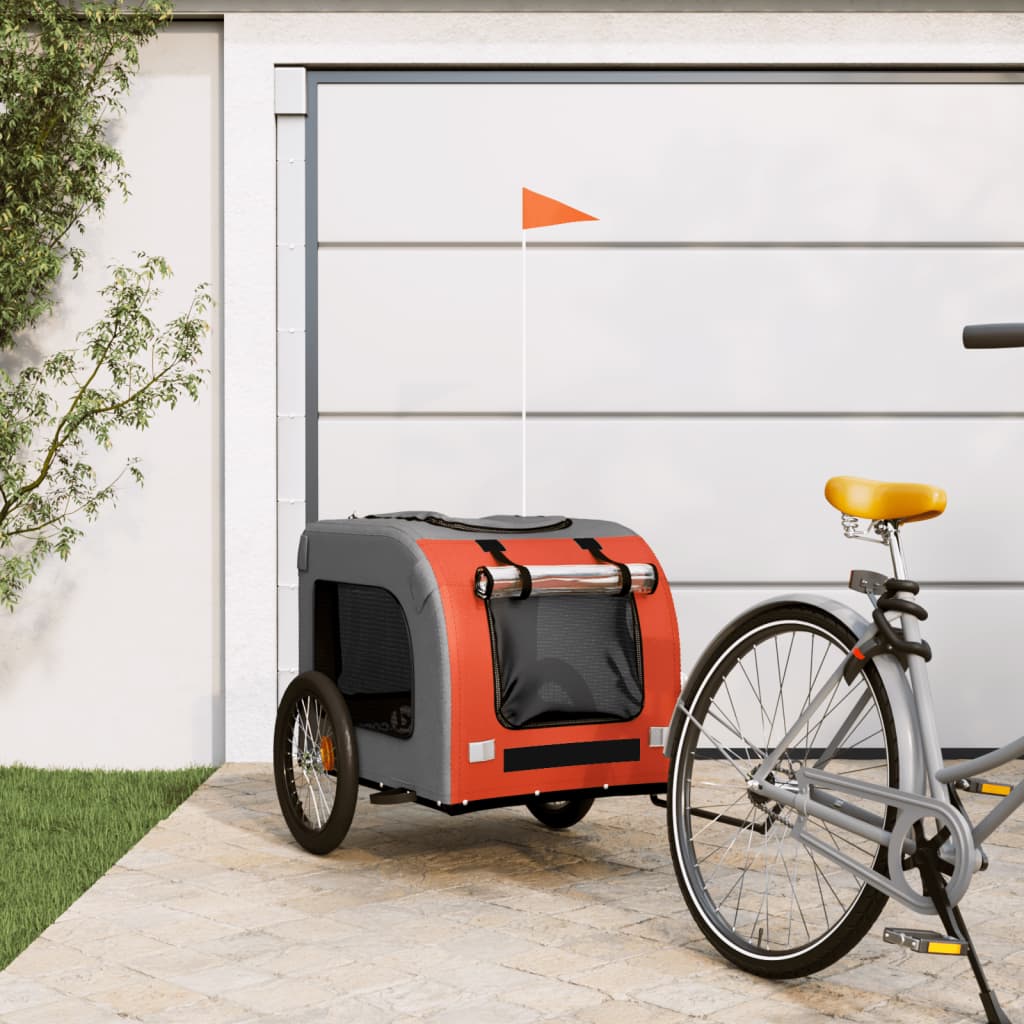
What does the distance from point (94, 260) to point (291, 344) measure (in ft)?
2.93

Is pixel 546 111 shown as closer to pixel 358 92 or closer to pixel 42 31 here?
pixel 358 92

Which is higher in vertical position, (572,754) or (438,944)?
(572,754)

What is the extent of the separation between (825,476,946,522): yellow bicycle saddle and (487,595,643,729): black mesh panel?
3.22ft

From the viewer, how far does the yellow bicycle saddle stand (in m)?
2.88

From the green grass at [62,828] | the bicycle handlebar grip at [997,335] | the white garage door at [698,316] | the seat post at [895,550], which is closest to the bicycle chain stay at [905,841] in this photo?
the seat post at [895,550]

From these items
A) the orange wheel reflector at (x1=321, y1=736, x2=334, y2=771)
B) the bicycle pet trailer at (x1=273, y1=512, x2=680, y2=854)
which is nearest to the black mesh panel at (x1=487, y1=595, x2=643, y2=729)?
the bicycle pet trailer at (x1=273, y1=512, x2=680, y2=854)

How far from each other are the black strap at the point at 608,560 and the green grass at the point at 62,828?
1.68m

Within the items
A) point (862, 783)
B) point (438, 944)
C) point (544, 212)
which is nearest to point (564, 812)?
point (438, 944)

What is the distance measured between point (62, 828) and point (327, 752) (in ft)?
3.67

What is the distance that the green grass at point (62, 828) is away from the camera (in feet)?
12.3

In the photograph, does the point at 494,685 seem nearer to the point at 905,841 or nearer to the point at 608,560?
the point at 608,560

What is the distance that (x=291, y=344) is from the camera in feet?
19.2

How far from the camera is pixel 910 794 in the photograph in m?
2.84

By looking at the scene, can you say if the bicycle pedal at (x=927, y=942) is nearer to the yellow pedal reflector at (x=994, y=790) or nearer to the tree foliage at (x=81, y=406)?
the yellow pedal reflector at (x=994, y=790)
